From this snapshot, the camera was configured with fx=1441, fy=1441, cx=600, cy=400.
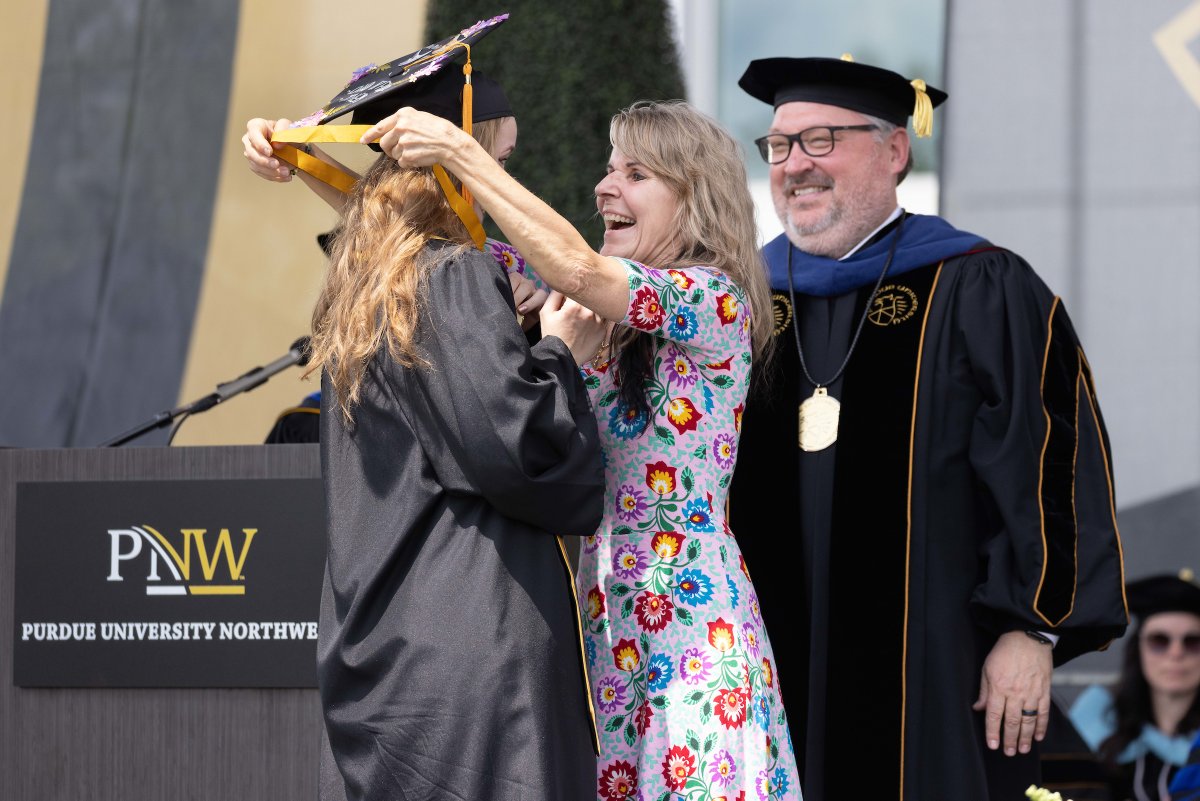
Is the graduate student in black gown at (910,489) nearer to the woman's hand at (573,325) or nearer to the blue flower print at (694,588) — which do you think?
the blue flower print at (694,588)

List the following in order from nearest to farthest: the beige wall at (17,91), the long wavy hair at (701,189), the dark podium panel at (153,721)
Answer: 1. the long wavy hair at (701,189)
2. the dark podium panel at (153,721)
3. the beige wall at (17,91)

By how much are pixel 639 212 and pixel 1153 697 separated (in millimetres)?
2841

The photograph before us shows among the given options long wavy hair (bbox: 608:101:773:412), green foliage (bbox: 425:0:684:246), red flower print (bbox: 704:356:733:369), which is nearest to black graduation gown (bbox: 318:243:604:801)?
red flower print (bbox: 704:356:733:369)

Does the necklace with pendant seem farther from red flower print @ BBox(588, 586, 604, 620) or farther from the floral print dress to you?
red flower print @ BBox(588, 586, 604, 620)

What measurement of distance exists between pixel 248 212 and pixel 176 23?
0.90 meters

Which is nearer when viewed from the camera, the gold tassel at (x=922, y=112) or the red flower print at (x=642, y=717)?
the red flower print at (x=642, y=717)

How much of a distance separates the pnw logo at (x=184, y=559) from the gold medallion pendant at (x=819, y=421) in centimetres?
123

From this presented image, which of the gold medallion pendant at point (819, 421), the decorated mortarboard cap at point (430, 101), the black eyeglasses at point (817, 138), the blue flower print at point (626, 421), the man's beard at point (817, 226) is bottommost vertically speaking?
the blue flower print at point (626, 421)

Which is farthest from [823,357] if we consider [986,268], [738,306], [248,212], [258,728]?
[248,212]

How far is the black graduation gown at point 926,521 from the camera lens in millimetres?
2951

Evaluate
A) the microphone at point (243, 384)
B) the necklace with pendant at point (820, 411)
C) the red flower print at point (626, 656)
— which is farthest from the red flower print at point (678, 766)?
the microphone at point (243, 384)

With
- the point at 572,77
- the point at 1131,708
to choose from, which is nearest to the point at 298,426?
the point at 572,77

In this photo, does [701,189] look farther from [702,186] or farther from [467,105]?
[467,105]

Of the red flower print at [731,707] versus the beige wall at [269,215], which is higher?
the beige wall at [269,215]
